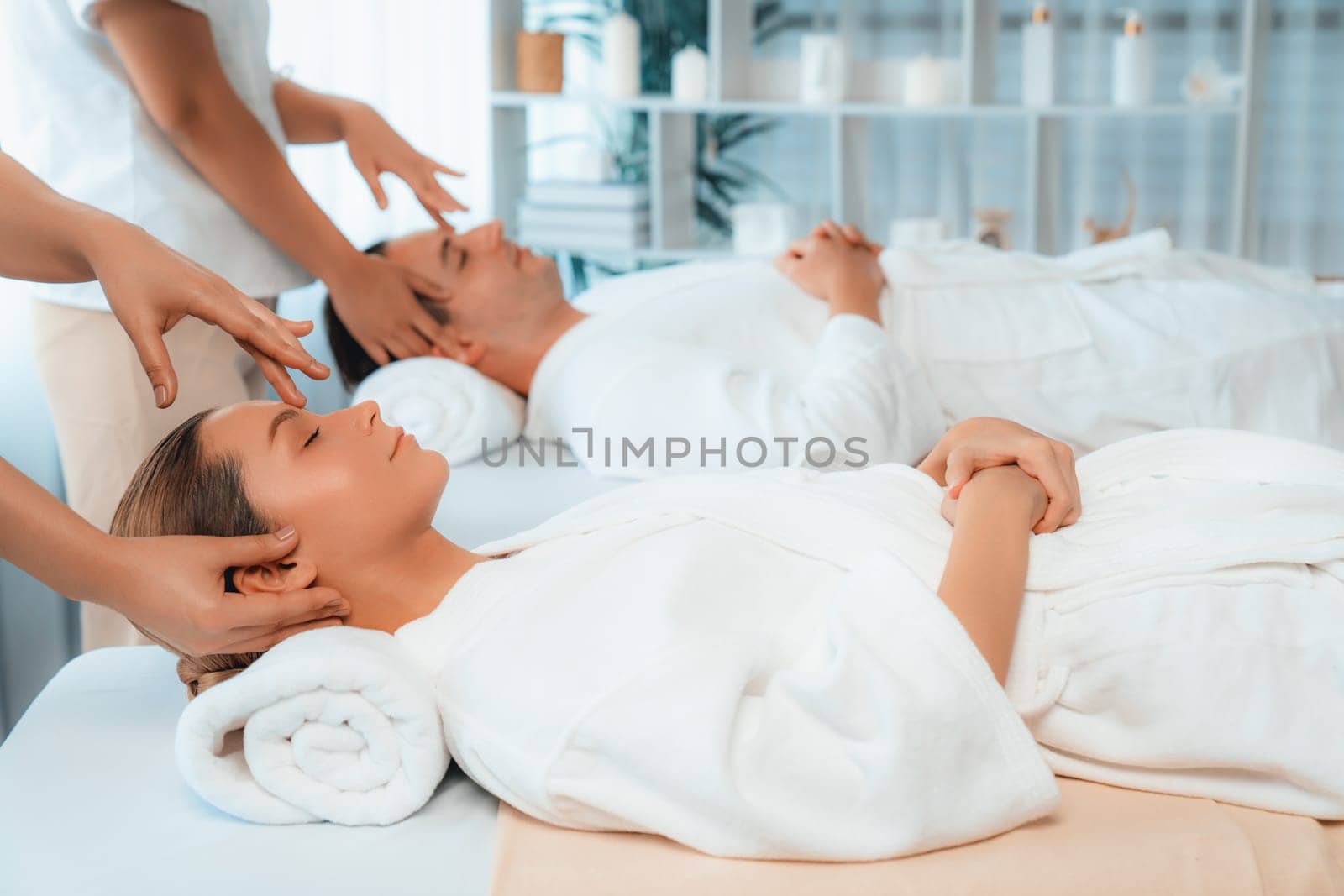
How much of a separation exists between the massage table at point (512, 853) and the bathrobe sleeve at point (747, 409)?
2.67 feet

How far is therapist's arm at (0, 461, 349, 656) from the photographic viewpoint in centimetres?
96

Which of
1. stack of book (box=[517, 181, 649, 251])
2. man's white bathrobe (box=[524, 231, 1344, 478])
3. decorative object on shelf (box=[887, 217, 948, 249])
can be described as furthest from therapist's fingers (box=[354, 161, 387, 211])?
decorative object on shelf (box=[887, 217, 948, 249])

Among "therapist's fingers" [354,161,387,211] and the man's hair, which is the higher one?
"therapist's fingers" [354,161,387,211]

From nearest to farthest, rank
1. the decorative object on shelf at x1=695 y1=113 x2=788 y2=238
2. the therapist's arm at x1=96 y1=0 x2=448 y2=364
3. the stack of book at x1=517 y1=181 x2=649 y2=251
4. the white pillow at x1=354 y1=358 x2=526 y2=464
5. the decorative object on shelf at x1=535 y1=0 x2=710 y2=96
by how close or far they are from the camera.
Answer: the therapist's arm at x1=96 y1=0 x2=448 y2=364 → the white pillow at x1=354 y1=358 x2=526 y2=464 → the stack of book at x1=517 y1=181 x2=649 y2=251 → the decorative object on shelf at x1=535 y1=0 x2=710 y2=96 → the decorative object on shelf at x1=695 y1=113 x2=788 y2=238

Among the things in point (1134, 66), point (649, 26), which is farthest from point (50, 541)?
point (649, 26)

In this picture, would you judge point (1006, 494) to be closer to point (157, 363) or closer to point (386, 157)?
point (157, 363)

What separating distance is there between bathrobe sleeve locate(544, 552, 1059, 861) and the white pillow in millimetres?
1096

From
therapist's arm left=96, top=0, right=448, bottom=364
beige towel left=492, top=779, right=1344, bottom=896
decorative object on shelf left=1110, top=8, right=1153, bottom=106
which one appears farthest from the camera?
decorative object on shelf left=1110, top=8, right=1153, bottom=106

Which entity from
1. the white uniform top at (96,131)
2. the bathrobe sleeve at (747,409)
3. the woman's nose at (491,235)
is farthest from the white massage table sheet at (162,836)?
the woman's nose at (491,235)

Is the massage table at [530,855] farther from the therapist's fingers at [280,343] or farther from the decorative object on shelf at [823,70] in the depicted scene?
the decorative object on shelf at [823,70]

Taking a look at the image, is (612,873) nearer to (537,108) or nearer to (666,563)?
(666,563)

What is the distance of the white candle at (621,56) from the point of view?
130 inches

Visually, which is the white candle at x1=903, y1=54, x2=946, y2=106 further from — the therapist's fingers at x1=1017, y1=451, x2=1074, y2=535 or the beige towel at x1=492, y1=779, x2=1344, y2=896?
the beige towel at x1=492, y1=779, x2=1344, y2=896

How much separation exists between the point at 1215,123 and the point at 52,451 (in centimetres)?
320
